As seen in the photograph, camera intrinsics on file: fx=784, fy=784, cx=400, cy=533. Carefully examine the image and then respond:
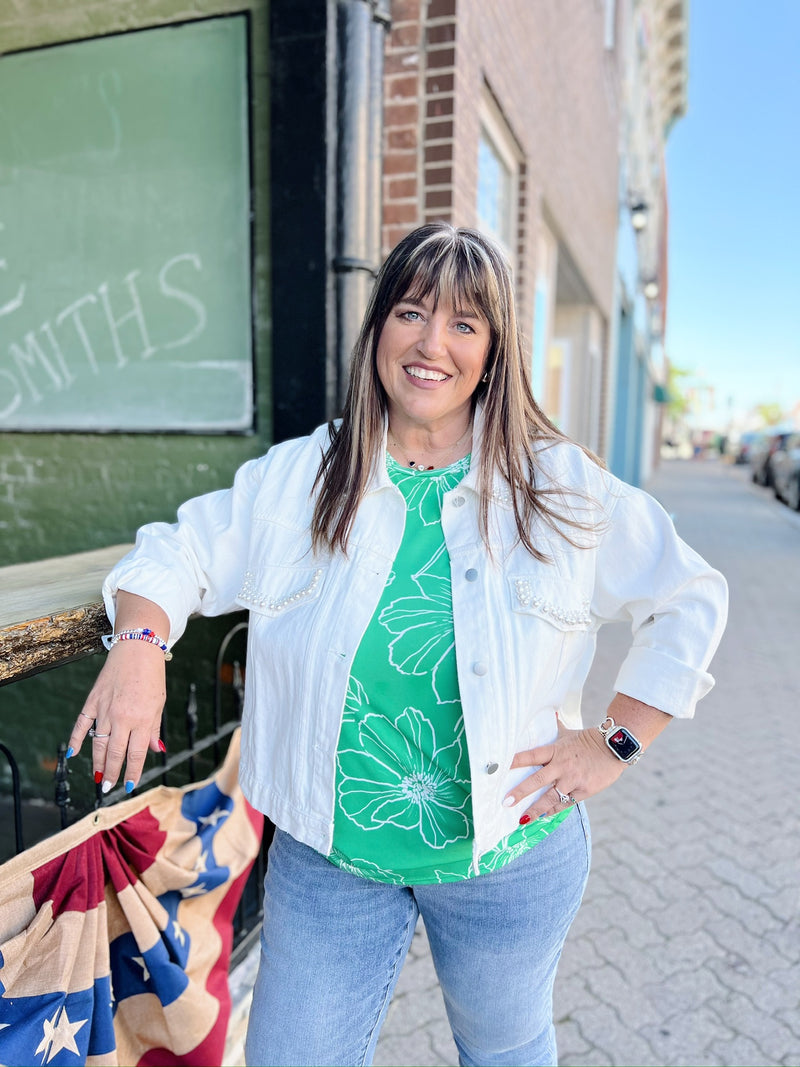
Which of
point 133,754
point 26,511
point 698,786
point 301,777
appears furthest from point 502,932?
point 26,511

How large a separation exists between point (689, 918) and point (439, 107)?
3.33 m

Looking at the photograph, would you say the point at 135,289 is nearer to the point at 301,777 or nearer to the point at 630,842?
the point at 301,777

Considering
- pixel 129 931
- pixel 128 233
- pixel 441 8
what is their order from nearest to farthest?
1. pixel 129 931
2. pixel 441 8
3. pixel 128 233

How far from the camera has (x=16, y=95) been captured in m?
3.61

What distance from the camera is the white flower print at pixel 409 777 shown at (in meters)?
1.40

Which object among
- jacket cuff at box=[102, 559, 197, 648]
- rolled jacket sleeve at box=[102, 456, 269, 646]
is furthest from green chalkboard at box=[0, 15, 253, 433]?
jacket cuff at box=[102, 559, 197, 648]

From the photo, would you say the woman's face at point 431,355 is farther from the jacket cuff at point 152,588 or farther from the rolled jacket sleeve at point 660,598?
the jacket cuff at point 152,588

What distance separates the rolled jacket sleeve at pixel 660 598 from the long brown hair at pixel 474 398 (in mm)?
102

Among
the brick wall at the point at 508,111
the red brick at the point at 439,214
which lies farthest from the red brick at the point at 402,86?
the red brick at the point at 439,214

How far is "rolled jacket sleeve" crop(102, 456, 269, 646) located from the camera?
1546 mm

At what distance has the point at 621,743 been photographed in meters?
1.48

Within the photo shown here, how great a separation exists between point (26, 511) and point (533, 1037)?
3.34 metres

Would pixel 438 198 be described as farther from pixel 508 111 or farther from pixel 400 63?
pixel 508 111

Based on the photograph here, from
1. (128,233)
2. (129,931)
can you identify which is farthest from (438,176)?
(129,931)
